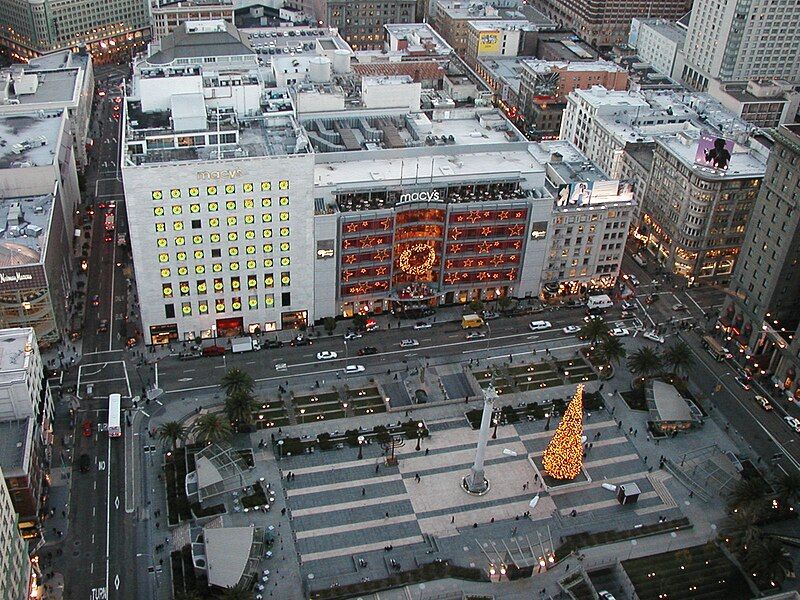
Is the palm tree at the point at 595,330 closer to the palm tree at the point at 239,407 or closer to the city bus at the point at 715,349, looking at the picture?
the city bus at the point at 715,349

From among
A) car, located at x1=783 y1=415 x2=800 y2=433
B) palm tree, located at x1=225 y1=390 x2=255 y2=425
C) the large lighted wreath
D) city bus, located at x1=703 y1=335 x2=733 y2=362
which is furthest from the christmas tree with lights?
the large lighted wreath

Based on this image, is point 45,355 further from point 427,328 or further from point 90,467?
point 427,328

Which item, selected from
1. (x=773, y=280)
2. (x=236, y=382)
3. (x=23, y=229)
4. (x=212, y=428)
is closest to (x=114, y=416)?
(x=212, y=428)

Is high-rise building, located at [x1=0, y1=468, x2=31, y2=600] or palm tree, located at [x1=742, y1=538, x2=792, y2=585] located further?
palm tree, located at [x1=742, y1=538, x2=792, y2=585]

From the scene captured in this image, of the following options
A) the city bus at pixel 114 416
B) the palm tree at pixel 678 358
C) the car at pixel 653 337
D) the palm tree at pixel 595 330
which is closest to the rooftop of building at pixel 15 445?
the city bus at pixel 114 416

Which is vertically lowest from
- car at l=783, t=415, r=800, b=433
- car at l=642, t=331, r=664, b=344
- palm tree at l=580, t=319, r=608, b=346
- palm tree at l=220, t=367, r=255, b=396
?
car at l=783, t=415, r=800, b=433


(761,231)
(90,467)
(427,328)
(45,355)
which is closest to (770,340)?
(761,231)

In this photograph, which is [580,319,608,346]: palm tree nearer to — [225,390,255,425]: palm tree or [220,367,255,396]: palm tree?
[220,367,255,396]: palm tree
